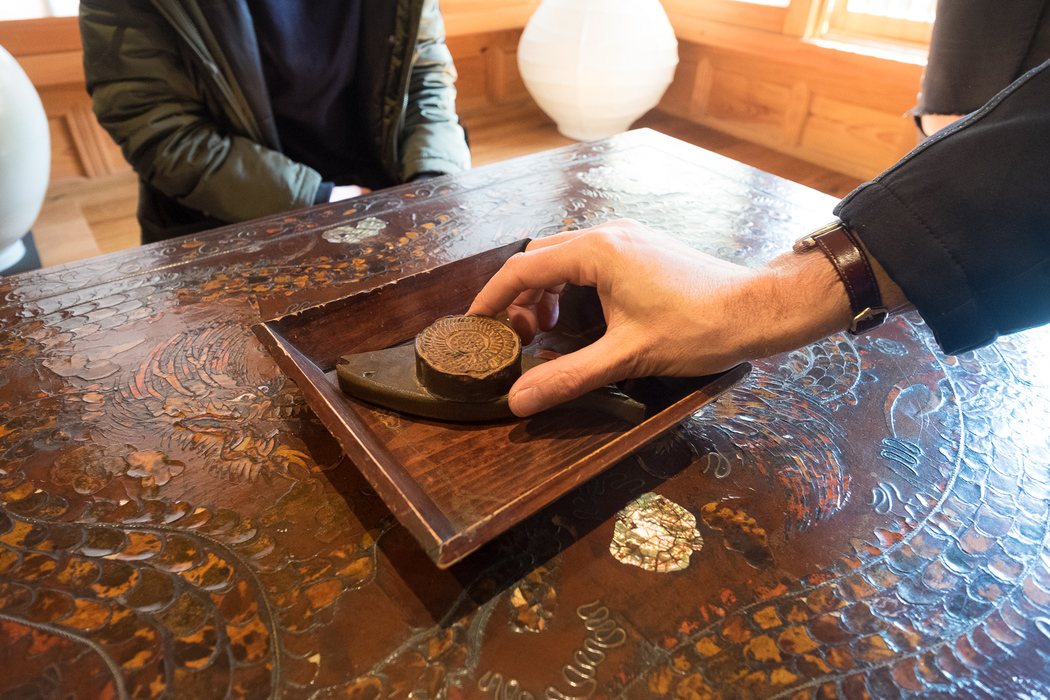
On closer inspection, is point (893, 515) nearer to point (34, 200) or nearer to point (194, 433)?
point (194, 433)

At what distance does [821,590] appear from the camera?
0.51 m

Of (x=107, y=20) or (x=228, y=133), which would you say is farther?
(x=228, y=133)

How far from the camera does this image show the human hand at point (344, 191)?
4.71 feet

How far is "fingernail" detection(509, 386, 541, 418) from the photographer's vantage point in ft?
1.89

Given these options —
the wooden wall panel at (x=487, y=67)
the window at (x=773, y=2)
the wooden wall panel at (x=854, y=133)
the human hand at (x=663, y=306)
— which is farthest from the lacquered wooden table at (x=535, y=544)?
the wooden wall panel at (x=487, y=67)

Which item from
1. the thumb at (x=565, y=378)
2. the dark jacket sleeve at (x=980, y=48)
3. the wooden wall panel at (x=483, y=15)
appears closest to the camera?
the thumb at (x=565, y=378)

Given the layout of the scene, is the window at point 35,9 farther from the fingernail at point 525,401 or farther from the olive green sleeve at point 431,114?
the fingernail at point 525,401

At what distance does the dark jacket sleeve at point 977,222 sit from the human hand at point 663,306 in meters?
0.07

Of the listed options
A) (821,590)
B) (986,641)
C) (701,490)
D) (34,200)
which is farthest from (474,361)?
(34,200)

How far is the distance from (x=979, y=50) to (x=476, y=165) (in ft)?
6.55

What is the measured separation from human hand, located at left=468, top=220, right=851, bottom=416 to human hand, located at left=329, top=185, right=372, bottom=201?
0.88 metres

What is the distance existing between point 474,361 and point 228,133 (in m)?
1.09

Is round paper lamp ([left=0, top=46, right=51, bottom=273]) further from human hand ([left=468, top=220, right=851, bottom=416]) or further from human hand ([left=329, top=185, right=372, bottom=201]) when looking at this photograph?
human hand ([left=468, top=220, right=851, bottom=416])

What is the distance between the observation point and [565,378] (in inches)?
22.6
